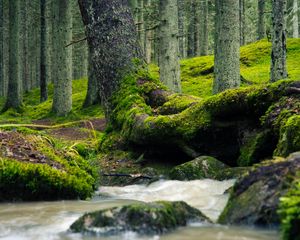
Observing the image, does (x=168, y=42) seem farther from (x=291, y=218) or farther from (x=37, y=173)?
(x=291, y=218)

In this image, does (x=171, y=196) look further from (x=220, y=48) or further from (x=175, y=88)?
(x=175, y=88)

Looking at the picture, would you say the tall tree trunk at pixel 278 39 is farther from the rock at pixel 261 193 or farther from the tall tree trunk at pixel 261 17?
the tall tree trunk at pixel 261 17

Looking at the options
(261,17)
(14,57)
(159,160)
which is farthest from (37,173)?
(261,17)

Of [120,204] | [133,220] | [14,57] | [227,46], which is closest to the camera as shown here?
[133,220]

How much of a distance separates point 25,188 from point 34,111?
60.6 feet

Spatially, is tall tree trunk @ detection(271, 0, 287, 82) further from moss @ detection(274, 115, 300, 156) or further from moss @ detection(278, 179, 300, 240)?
moss @ detection(278, 179, 300, 240)

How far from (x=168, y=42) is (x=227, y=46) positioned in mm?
3259

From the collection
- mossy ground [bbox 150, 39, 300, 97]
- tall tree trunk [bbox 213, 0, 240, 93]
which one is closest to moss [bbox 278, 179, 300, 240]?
tall tree trunk [bbox 213, 0, 240, 93]

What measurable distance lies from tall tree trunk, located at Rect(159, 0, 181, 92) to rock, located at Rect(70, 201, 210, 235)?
1001cm

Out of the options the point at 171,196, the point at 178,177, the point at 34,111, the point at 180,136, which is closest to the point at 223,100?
the point at 180,136

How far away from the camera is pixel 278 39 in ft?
35.7

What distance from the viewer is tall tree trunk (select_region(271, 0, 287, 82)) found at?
10.7 metres

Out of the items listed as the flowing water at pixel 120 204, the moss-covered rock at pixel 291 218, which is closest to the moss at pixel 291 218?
the moss-covered rock at pixel 291 218

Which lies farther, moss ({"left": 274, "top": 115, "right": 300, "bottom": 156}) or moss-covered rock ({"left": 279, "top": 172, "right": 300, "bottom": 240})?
moss ({"left": 274, "top": 115, "right": 300, "bottom": 156})
